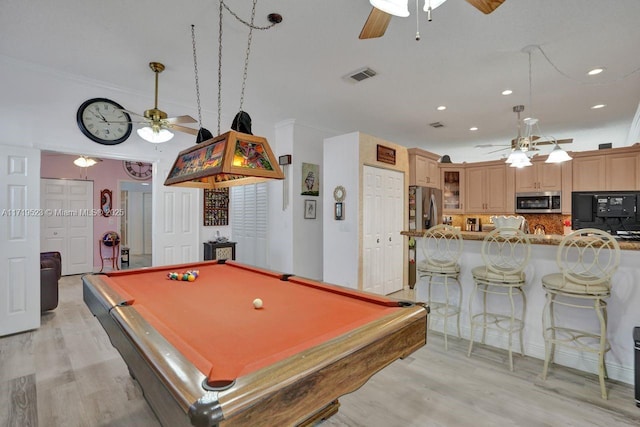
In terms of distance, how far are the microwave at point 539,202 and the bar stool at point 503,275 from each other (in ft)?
13.3

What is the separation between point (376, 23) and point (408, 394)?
2.56 meters

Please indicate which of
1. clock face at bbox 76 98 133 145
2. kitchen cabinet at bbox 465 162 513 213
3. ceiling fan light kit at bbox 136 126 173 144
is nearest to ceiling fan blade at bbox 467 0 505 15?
ceiling fan light kit at bbox 136 126 173 144

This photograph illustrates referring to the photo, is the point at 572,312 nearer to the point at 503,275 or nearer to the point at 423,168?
the point at 503,275

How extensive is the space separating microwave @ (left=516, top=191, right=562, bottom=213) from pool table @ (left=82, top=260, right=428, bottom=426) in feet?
19.3

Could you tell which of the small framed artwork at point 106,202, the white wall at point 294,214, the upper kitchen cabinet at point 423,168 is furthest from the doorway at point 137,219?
the upper kitchen cabinet at point 423,168

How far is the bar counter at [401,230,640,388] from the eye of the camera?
2385 millimetres

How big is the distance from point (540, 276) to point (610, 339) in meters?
0.64

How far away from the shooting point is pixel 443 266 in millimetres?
3078

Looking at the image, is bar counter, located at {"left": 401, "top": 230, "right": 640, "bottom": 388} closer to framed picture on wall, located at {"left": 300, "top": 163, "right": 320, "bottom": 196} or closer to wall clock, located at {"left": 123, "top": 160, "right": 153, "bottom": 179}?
framed picture on wall, located at {"left": 300, "top": 163, "right": 320, "bottom": 196}

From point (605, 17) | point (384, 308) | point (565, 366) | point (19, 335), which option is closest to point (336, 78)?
point (605, 17)

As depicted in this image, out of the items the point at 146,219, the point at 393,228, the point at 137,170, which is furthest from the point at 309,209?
the point at 146,219

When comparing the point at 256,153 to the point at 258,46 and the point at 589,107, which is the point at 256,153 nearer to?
the point at 258,46

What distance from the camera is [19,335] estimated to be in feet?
11.0

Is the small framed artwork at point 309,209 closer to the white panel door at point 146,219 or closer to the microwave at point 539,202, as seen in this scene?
the microwave at point 539,202
